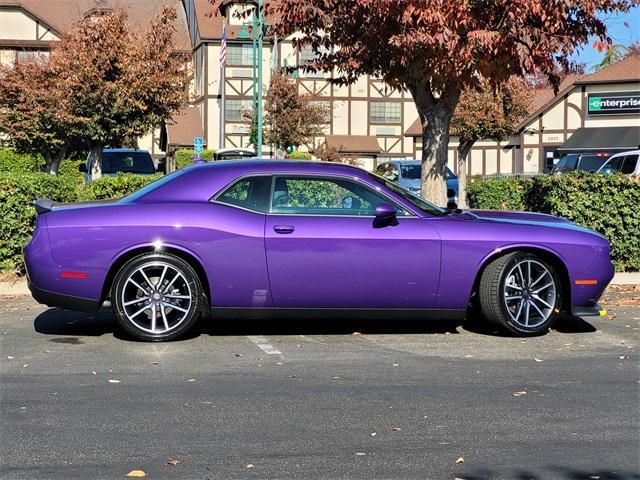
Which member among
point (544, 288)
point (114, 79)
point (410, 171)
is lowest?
point (544, 288)

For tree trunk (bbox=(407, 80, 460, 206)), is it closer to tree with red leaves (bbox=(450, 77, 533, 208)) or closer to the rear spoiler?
the rear spoiler

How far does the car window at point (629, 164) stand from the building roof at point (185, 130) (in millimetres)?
28463

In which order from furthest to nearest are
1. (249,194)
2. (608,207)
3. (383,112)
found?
(383,112), (608,207), (249,194)

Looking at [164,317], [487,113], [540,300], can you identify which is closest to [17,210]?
[164,317]

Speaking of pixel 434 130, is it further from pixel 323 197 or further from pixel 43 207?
pixel 43 207

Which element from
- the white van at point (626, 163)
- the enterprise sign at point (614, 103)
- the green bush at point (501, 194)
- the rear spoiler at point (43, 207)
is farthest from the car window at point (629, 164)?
the enterprise sign at point (614, 103)

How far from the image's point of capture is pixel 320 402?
5.85 meters

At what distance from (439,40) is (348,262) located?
11.4ft

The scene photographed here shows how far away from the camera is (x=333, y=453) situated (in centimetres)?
483

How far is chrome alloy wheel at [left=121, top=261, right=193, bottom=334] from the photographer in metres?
7.61

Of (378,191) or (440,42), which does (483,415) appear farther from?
(440,42)

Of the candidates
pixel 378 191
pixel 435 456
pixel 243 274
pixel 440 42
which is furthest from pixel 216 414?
pixel 440 42

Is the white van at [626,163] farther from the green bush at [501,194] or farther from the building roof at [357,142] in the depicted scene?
the building roof at [357,142]

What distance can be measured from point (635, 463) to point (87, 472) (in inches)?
105
